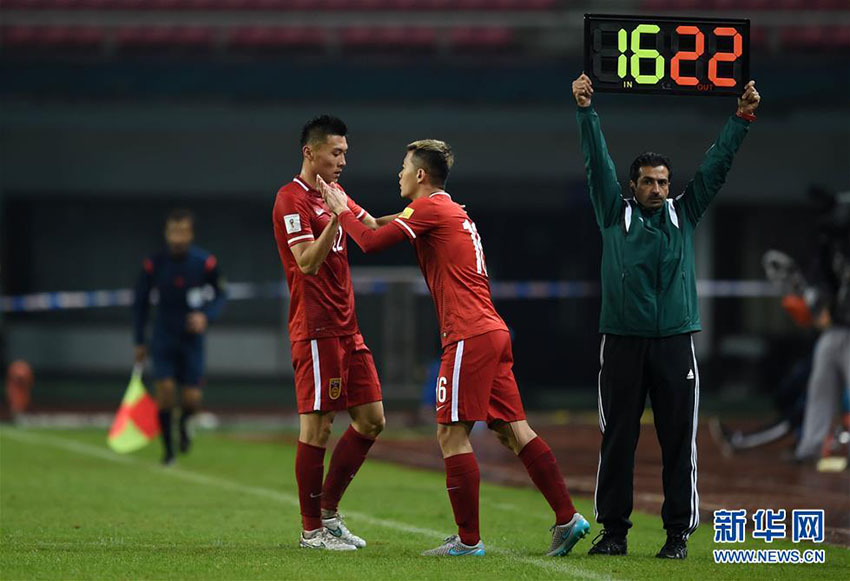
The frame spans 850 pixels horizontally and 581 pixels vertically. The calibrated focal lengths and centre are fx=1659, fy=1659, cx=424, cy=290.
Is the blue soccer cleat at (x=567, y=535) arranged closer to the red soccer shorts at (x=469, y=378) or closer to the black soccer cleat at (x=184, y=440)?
the red soccer shorts at (x=469, y=378)

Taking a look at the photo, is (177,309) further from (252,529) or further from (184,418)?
(252,529)

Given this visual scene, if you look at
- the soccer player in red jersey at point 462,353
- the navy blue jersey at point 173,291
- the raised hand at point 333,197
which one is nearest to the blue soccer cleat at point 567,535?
the soccer player in red jersey at point 462,353

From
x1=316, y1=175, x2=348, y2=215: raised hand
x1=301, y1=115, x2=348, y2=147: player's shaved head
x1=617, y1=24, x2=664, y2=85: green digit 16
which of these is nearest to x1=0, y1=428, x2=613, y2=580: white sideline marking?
x1=316, y1=175, x2=348, y2=215: raised hand

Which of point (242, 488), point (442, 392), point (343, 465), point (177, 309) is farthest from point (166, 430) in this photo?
point (442, 392)

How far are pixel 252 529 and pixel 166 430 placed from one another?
5.27 m

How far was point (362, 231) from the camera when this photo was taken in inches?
322

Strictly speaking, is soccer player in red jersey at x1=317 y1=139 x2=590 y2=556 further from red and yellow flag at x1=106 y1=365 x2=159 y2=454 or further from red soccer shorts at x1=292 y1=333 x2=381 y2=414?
red and yellow flag at x1=106 y1=365 x2=159 y2=454

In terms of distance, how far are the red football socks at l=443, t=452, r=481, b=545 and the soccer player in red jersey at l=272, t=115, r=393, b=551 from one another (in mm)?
705

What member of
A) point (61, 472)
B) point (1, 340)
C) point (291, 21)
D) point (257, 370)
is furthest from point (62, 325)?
point (61, 472)

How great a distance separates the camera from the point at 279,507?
11.1 meters

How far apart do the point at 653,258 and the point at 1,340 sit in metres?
18.9

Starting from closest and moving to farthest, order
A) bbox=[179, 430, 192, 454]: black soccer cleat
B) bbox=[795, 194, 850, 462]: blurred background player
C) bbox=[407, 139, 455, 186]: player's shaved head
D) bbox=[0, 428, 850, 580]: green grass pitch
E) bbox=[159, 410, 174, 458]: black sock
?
bbox=[0, 428, 850, 580]: green grass pitch < bbox=[407, 139, 455, 186]: player's shaved head < bbox=[795, 194, 850, 462]: blurred background player < bbox=[159, 410, 174, 458]: black sock < bbox=[179, 430, 192, 454]: black soccer cleat

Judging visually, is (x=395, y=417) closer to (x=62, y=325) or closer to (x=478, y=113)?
(x=478, y=113)

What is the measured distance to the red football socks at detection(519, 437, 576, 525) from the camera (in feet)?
27.3
